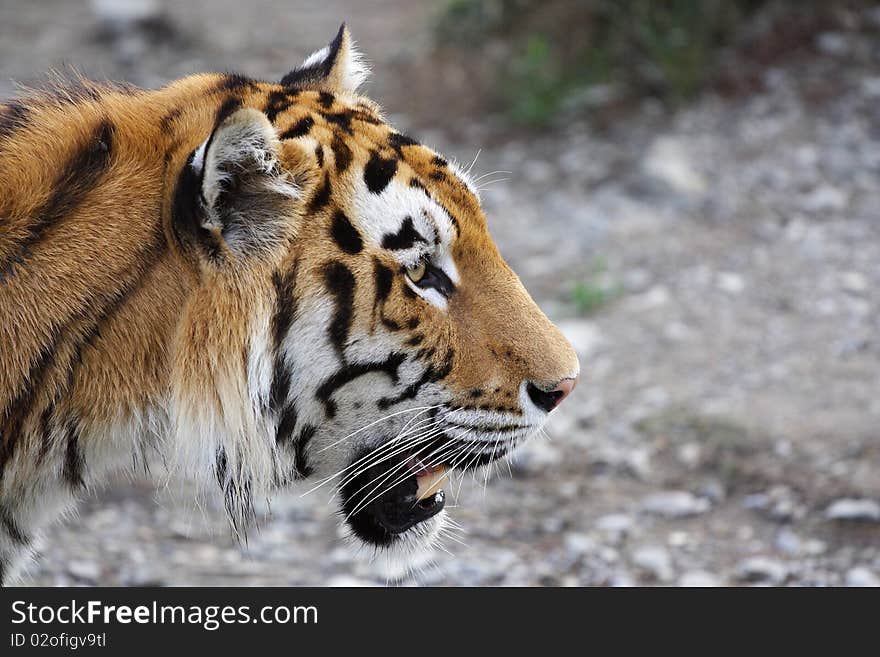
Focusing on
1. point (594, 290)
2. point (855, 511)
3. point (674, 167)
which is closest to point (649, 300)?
point (594, 290)

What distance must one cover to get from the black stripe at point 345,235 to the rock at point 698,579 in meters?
1.80

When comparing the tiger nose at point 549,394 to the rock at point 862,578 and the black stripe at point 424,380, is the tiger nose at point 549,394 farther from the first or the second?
the rock at point 862,578

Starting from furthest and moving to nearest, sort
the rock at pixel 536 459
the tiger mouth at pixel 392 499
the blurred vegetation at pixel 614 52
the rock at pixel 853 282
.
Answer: the blurred vegetation at pixel 614 52 → the rock at pixel 853 282 → the rock at pixel 536 459 → the tiger mouth at pixel 392 499

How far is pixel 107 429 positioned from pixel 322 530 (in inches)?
71.3

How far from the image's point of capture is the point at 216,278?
236 cm

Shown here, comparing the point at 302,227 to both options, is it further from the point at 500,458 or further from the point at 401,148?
the point at 500,458

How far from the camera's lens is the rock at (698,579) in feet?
11.8

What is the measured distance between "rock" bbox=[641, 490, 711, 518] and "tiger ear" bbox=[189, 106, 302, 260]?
2154 mm

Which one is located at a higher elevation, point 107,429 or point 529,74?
point 529,74

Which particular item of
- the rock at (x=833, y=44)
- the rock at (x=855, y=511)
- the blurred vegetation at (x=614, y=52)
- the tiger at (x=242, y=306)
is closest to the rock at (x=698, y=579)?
the rock at (x=855, y=511)

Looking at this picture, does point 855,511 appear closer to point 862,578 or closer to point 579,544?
point 862,578

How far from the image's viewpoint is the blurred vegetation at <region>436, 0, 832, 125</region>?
694 cm
